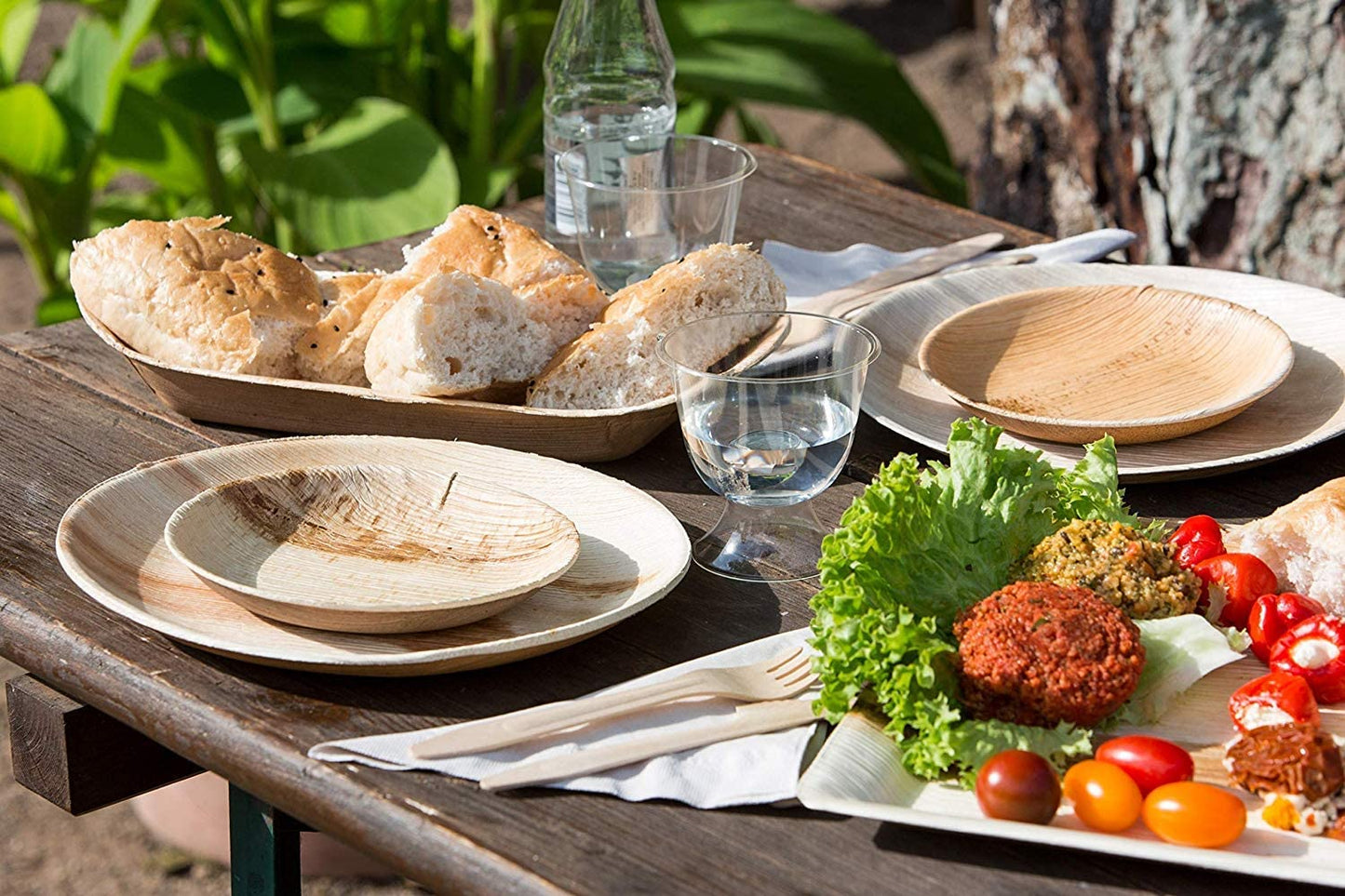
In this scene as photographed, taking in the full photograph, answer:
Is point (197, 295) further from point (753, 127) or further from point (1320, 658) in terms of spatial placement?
point (753, 127)

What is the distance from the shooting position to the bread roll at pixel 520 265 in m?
1.48

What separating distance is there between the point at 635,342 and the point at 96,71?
2301 millimetres

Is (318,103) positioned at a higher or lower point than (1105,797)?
lower

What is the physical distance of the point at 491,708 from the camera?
1073mm

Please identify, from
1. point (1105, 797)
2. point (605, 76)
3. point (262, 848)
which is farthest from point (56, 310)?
point (1105, 797)

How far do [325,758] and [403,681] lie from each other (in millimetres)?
100

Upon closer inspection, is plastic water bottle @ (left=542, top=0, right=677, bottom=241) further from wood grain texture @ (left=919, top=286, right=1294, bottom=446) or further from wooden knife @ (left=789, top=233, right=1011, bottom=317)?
wood grain texture @ (left=919, top=286, right=1294, bottom=446)

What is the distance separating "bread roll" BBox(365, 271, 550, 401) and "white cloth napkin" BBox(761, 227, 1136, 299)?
1.55 ft

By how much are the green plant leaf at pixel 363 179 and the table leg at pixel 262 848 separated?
5.68ft

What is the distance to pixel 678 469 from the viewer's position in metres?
1.45

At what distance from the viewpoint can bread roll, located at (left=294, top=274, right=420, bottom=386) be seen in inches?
57.9

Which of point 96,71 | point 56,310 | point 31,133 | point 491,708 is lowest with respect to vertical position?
point 56,310

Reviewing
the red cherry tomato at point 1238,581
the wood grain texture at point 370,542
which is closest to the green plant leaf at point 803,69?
the wood grain texture at point 370,542

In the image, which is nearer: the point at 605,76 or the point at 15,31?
the point at 605,76
